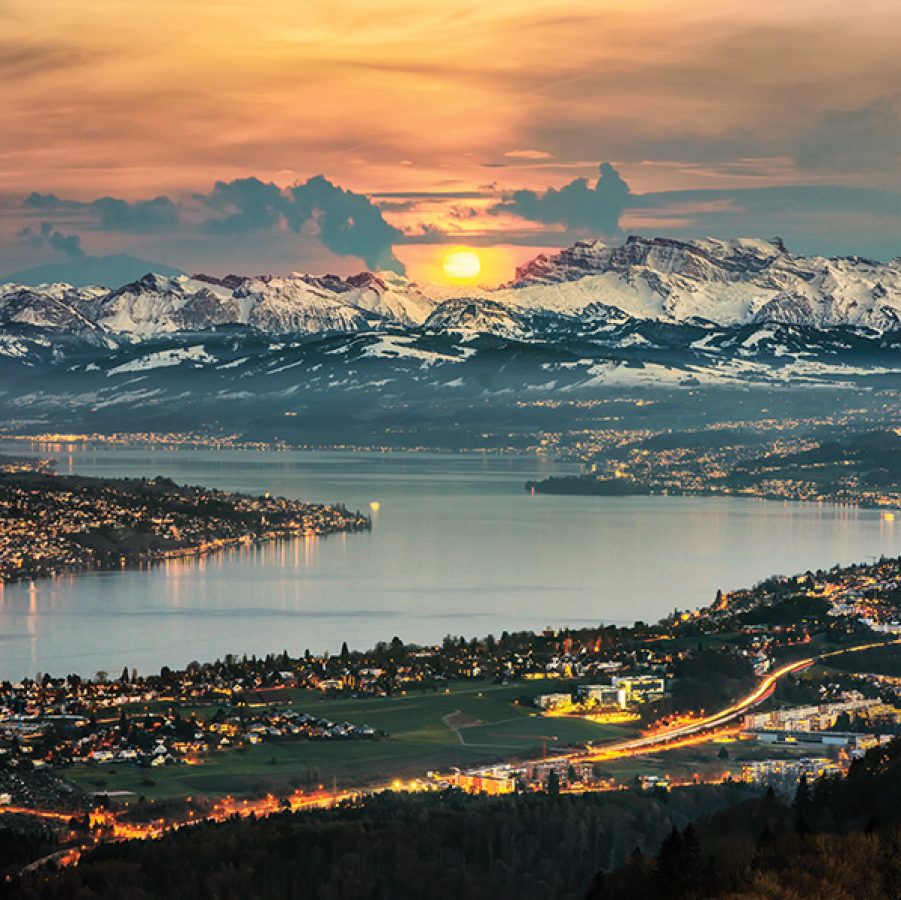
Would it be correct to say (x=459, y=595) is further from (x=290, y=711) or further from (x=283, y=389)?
(x=283, y=389)

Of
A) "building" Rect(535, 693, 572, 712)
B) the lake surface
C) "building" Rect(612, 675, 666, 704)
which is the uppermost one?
the lake surface

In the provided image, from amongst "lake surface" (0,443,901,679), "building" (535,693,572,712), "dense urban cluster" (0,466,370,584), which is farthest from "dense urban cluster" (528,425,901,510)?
"building" (535,693,572,712)

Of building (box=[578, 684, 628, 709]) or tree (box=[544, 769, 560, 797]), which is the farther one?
building (box=[578, 684, 628, 709])

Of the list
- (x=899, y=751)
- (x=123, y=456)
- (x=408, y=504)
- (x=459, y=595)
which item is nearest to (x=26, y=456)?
(x=123, y=456)

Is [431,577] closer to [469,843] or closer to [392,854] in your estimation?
[469,843]

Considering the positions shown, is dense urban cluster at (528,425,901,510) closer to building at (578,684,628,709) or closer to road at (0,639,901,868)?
building at (578,684,628,709)

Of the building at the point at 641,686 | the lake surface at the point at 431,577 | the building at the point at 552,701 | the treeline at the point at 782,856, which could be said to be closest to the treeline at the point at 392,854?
the treeline at the point at 782,856
